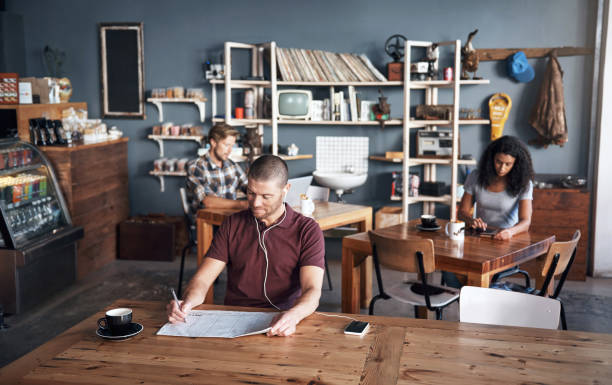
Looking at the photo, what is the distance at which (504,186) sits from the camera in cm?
402

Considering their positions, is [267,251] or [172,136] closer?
[267,251]

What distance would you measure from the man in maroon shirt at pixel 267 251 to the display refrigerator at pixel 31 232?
8.16 feet

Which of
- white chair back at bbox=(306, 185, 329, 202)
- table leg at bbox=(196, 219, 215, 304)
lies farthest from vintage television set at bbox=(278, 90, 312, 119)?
table leg at bbox=(196, 219, 215, 304)

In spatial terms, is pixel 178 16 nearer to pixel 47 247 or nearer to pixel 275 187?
pixel 47 247

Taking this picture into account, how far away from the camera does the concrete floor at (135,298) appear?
4117mm

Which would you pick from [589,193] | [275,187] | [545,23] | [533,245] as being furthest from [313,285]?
[545,23]

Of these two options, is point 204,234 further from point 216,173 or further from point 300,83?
point 300,83

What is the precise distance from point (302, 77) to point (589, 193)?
2.85 m

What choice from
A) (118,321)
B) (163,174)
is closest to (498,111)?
(163,174)

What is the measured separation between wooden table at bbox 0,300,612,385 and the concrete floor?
2.16 metres

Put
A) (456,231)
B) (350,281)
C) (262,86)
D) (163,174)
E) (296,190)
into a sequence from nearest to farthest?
(456,231) → (350,281) → (296,190) → (262,86) → (163,174)

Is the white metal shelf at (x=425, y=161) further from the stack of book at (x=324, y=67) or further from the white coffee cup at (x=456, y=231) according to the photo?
the white coffee cup at (x=456, y=231)

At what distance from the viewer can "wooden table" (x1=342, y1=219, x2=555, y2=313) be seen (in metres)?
3.15

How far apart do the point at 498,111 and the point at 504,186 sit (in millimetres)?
2072
